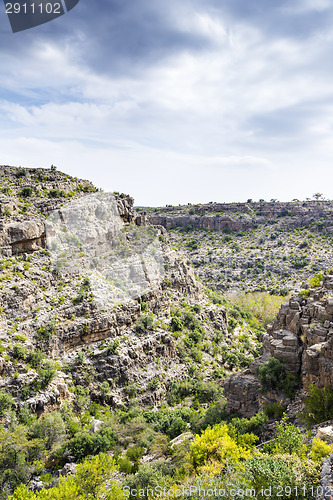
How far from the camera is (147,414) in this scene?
3750 centimetres

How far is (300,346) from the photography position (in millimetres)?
26938

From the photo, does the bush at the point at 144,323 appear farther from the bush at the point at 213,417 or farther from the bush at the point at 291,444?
the bush at the point at 291,444

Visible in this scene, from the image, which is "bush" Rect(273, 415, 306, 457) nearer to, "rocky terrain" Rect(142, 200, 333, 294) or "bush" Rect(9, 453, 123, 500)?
"bush" Rect(9, 453, 123, 500)

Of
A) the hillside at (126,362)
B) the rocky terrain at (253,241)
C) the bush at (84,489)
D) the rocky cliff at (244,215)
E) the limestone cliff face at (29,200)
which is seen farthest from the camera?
the rocky cliff at (244,215)

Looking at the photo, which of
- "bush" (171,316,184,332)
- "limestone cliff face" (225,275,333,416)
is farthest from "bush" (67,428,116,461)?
"bush" (171,316,184,332)

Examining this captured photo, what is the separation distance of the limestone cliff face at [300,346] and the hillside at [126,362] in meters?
0.14

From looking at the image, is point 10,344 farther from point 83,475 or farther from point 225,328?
point 225,328

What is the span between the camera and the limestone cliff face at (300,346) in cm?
2327

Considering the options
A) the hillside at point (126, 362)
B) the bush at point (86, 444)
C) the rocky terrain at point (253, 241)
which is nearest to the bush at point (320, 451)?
the hillside at point (126, 362)

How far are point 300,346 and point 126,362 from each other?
Result: 23.2 meters

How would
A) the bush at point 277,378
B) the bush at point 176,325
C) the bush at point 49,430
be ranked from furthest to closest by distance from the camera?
the bush at point 176,325 < the bush at point 49,430 < the bush at point 277,378

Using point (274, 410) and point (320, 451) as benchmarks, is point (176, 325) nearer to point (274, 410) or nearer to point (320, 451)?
point (274, 410)

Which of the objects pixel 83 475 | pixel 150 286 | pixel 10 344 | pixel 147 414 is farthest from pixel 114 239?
pixel 83 475

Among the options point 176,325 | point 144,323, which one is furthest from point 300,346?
point 176,325
